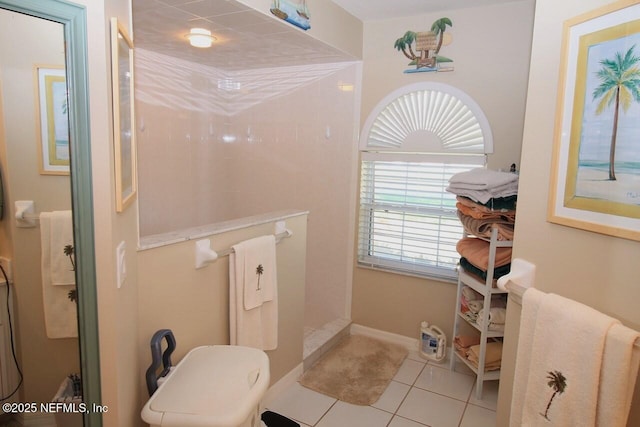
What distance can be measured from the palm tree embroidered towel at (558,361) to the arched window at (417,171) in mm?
1605

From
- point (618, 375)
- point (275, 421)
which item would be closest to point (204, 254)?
point (275, 421)

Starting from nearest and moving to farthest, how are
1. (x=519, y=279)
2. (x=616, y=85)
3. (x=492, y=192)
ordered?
(x=616, y=85), (x=519, y=279), (x=492, y=192)

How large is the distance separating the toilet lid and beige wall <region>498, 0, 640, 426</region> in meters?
1.00

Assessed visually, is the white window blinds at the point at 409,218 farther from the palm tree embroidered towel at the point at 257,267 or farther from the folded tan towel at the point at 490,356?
the palm tree embroidered towel at the point at 257,267

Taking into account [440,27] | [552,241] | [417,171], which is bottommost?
[552,241]

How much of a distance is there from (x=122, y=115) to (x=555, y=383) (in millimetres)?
1518

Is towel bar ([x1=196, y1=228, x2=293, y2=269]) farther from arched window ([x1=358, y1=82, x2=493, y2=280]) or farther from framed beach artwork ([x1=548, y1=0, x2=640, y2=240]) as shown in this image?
arched window ([x1=358, y1=82, x2=493, y2=280])

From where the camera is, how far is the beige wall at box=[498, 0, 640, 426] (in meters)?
1.12

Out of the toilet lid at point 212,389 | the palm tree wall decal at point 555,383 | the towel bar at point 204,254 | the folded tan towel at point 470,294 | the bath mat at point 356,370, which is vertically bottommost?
the bath mat at point 356,370

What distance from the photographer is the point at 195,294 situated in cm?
175

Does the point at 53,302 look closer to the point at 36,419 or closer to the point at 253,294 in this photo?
the point at 36,419

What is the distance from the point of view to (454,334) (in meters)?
2.73

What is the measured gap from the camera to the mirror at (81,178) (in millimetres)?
974

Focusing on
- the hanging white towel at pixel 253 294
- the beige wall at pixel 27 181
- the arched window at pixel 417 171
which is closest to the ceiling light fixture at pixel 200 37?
the arched window at pixel 417 171
